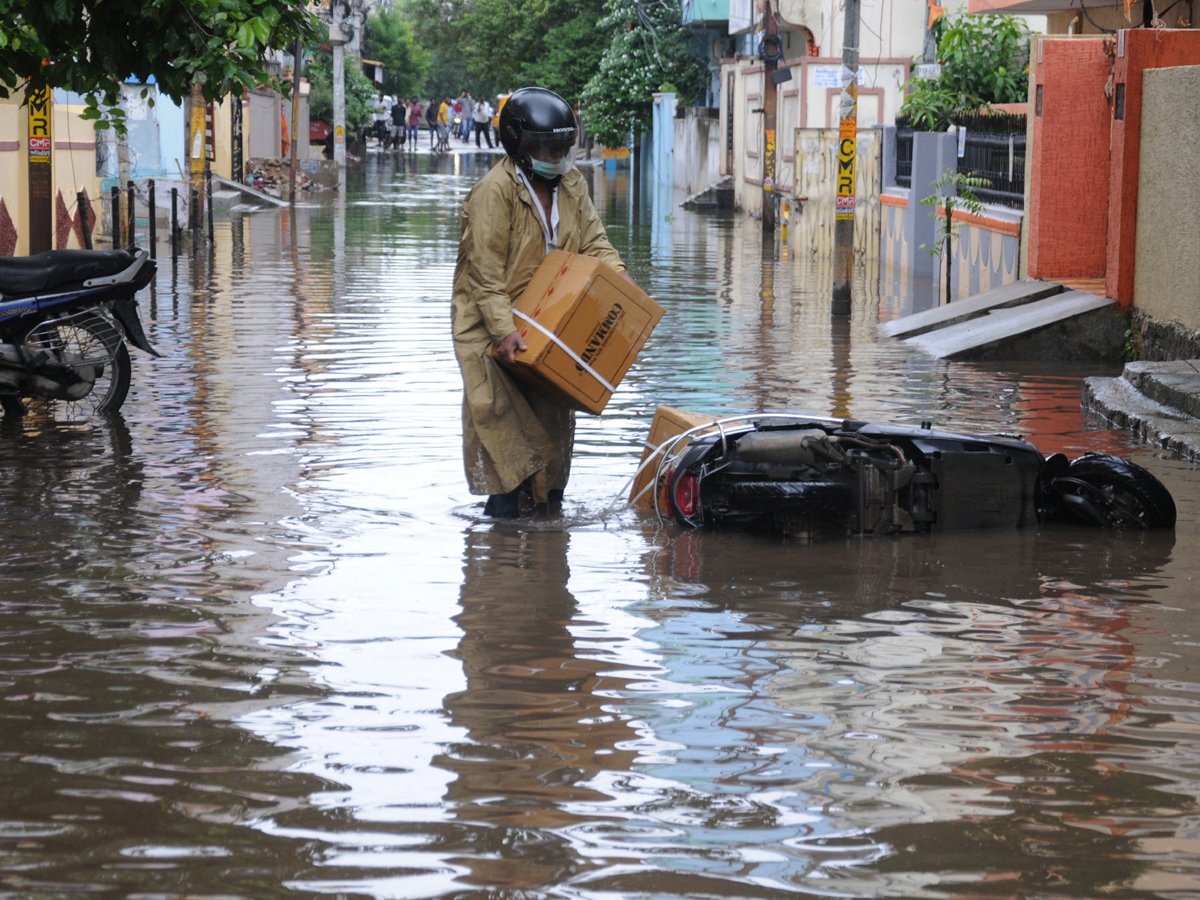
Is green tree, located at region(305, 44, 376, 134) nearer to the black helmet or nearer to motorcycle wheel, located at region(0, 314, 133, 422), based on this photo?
motorcycle wheel, located at region(0, 314, 133, 422)

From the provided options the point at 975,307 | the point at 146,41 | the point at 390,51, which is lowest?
the point at 975,307

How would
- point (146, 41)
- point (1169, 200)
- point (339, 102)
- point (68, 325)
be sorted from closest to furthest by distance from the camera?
1. point (146, 41)
2. point (68, 325)
3. point (1169, 200)
4. point (339, 102)

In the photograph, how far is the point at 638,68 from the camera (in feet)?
161

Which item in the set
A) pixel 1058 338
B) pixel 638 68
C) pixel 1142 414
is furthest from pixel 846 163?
pixel 638 68

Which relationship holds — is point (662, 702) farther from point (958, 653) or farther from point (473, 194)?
point (473, 194)

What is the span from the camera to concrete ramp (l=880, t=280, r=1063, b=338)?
14320mm

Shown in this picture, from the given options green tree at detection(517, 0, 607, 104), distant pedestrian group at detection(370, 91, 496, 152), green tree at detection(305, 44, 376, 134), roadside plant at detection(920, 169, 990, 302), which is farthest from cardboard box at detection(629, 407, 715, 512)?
distant pedestrian group at detection(370, 91, 496, 152)

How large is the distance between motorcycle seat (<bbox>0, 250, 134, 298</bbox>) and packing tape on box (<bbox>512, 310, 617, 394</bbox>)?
360 centimetres

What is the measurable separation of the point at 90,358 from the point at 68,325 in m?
0.26

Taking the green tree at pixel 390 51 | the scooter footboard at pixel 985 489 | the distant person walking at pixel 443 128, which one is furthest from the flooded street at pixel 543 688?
the green tree at pixel 390 51

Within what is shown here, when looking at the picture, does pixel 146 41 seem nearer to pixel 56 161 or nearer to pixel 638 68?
pixel 56 161

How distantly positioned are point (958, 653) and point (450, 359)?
7.72m

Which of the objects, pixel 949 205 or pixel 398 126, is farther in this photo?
pixel 398 126

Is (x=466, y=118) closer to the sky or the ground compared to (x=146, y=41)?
closer to the sky
